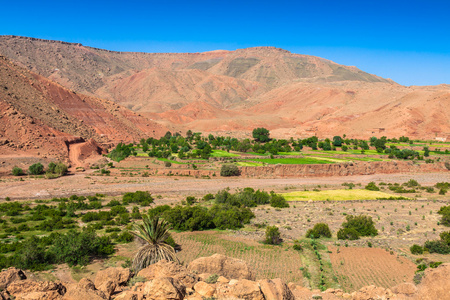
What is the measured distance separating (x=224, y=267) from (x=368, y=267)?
30.6 ft

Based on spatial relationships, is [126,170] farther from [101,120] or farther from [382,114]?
[382,114]

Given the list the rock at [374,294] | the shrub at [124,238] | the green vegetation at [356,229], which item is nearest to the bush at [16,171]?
the shrub at [124,238]

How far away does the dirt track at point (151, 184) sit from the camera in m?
36.8

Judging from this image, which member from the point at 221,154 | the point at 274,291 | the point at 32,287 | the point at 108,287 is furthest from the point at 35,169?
the point at 274,291

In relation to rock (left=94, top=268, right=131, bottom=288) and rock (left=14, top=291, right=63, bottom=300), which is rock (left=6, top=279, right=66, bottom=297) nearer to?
rock (left=14, top=291, right=63, bottom=300)

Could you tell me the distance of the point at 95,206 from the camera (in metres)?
29.8

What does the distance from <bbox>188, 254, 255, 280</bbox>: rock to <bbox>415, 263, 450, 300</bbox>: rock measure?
4.74 m

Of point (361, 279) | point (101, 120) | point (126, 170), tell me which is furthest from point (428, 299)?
point (101, 120)

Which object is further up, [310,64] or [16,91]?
[310,64]

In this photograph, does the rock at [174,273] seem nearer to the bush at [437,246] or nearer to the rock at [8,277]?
the rock at [8,277]

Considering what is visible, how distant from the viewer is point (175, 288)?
7.66 m

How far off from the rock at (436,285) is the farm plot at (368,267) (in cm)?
651

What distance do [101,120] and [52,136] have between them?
70.1 ft

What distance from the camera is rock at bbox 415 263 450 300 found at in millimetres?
7784
